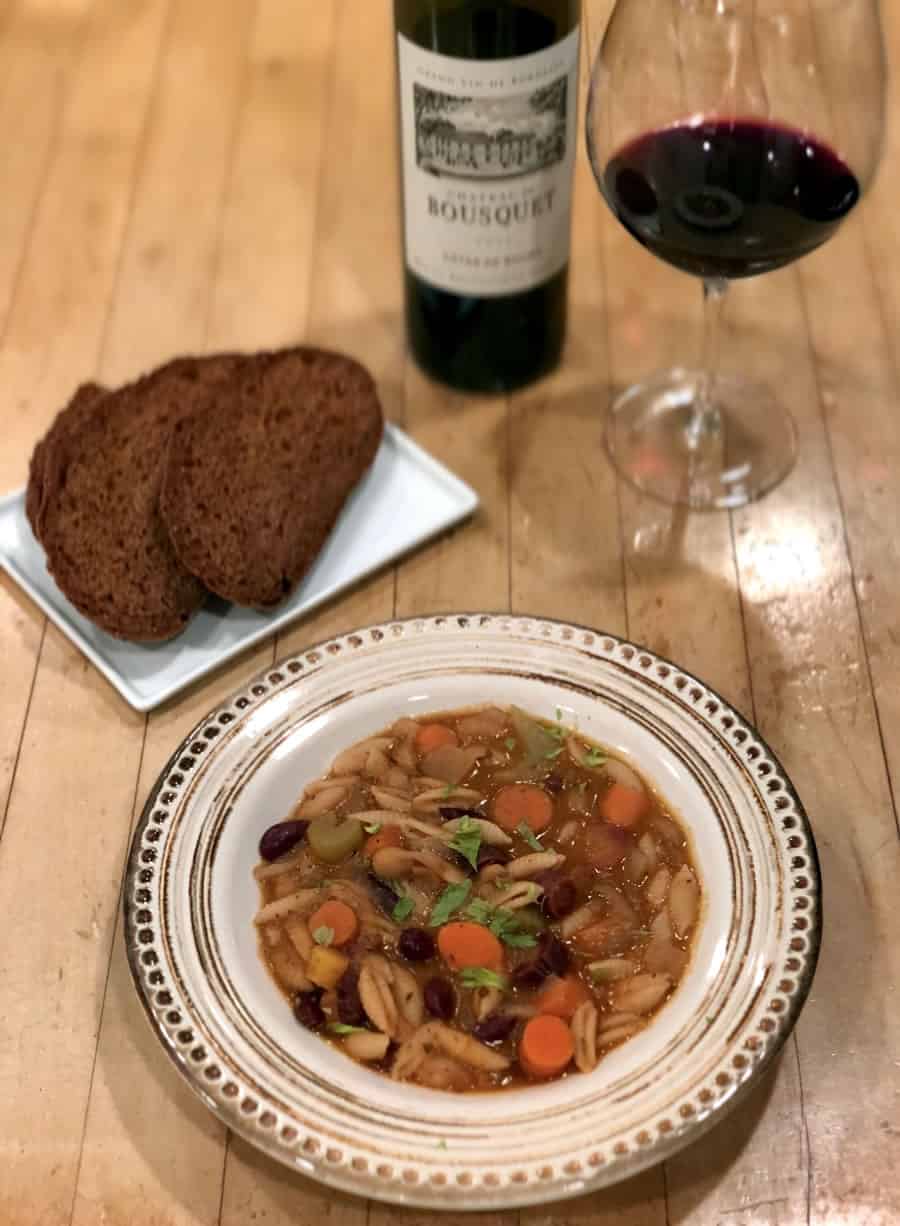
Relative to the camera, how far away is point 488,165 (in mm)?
1175

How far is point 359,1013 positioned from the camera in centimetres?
83

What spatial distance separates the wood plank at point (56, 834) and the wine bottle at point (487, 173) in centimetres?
42

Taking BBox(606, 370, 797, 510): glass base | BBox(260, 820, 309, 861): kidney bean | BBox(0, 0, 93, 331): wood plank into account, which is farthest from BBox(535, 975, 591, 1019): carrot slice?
BBox(0, 0, 93, 331): wood plank

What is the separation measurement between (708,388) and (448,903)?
66 centimetres


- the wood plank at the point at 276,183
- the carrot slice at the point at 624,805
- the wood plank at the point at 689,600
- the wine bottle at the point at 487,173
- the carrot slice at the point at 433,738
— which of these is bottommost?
the wood plank at the point at 689,600

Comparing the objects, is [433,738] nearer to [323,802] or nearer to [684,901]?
[323,802]

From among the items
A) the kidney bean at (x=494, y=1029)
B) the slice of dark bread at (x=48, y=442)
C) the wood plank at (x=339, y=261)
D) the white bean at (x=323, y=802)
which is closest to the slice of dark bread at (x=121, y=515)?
the slice of dark bread at (x=48, y=442)

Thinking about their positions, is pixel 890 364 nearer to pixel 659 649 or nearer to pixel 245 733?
pixel 659 649

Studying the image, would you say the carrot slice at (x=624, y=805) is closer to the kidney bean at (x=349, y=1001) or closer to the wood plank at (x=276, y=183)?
the kidney bean at (x=349, y=1001)

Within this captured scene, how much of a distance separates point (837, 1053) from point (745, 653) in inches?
14.2

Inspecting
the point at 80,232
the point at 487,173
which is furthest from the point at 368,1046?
the point at 80,232

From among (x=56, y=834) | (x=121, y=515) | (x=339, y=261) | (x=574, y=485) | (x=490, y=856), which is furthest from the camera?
(x=339, y=261)

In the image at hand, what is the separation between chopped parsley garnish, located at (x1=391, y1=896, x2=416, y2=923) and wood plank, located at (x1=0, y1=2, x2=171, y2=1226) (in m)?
0.23

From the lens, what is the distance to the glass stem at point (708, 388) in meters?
1.29
